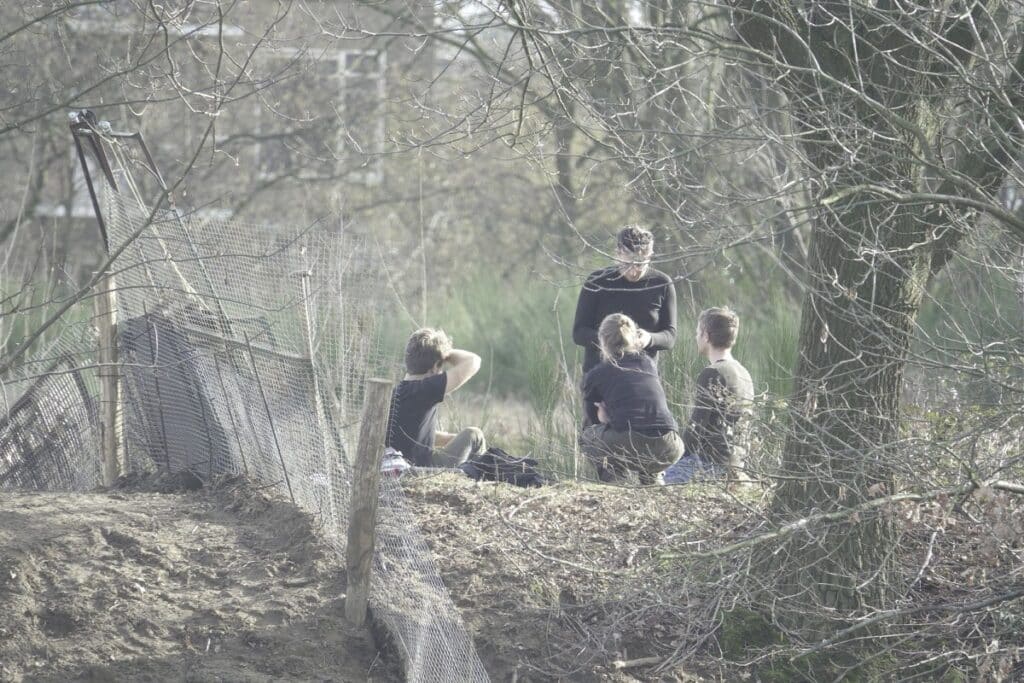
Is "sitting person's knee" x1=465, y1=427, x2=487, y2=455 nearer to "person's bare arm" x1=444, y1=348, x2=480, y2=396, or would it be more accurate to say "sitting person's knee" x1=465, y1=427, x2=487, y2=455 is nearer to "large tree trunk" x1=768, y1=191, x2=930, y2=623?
"person's bare arm" x1=444, y1=348, x2=480, y2=396

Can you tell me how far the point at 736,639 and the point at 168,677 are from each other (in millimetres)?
2225

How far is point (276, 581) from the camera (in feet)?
16.9

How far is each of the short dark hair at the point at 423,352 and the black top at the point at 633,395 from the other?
81 centimetres

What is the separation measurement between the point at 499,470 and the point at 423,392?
565 mm

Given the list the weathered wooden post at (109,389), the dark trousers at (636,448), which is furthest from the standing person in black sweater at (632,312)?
the weathered wooden post at (109,389)

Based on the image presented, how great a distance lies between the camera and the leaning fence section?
4.82 meters

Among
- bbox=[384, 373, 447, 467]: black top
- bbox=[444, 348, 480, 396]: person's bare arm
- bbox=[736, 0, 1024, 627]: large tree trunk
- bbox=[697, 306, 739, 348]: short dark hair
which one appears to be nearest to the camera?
bbox=[736, 0, 1024, 627]: large tree trunk

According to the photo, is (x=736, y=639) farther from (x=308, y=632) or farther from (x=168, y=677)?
(x=168, y=677)

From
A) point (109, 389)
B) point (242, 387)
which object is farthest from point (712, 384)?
point (109, 389)

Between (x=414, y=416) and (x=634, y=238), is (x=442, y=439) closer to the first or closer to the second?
(x=414, y=416)

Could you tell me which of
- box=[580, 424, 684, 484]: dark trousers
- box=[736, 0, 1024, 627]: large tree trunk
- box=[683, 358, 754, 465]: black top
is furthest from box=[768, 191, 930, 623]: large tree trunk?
box=[580, 424, 684, 484]: dark trousers

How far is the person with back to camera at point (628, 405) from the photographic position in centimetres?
620

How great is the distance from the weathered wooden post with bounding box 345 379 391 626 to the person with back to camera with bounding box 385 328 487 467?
152cm

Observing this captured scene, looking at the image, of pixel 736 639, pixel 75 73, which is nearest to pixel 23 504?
pixel 736 639
